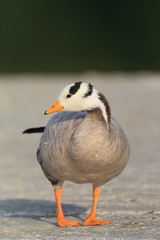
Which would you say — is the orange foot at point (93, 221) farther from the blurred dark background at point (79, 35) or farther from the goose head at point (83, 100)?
the blurred dark background at point (79, 35)

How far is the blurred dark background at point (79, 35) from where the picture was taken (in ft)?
115

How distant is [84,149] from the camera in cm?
689

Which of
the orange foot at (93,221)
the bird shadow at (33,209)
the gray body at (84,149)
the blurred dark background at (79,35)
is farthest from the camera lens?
the blurred dark background at (79,35)

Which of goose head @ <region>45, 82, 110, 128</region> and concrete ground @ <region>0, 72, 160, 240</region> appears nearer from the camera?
goose head @ <region>45, 82, 110, 128</region>

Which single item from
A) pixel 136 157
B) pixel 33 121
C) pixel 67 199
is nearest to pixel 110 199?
pixel 67 199

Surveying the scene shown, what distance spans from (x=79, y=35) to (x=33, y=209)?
100 ft

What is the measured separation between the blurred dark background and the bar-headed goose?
26.0 meters

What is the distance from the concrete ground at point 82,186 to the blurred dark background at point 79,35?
1564 centimetres

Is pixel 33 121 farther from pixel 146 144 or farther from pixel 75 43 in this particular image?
pixel 75 43

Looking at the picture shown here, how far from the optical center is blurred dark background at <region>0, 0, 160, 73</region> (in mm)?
34969

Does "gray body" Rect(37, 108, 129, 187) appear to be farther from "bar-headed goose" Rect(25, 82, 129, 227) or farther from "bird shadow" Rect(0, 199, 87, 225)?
"bird shadow" Rect(0, 199, 87, 225)

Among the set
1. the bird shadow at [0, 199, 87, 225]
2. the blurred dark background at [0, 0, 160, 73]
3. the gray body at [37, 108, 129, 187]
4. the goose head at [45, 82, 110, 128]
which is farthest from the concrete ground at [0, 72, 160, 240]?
the blurred dark background at [0, 0, 160, 73]

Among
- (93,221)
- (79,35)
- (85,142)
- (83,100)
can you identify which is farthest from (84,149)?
(79,35)

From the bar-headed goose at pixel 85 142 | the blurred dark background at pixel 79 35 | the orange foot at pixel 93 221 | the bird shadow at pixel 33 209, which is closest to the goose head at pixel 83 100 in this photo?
the bar-headed goose at pixel 85 142
